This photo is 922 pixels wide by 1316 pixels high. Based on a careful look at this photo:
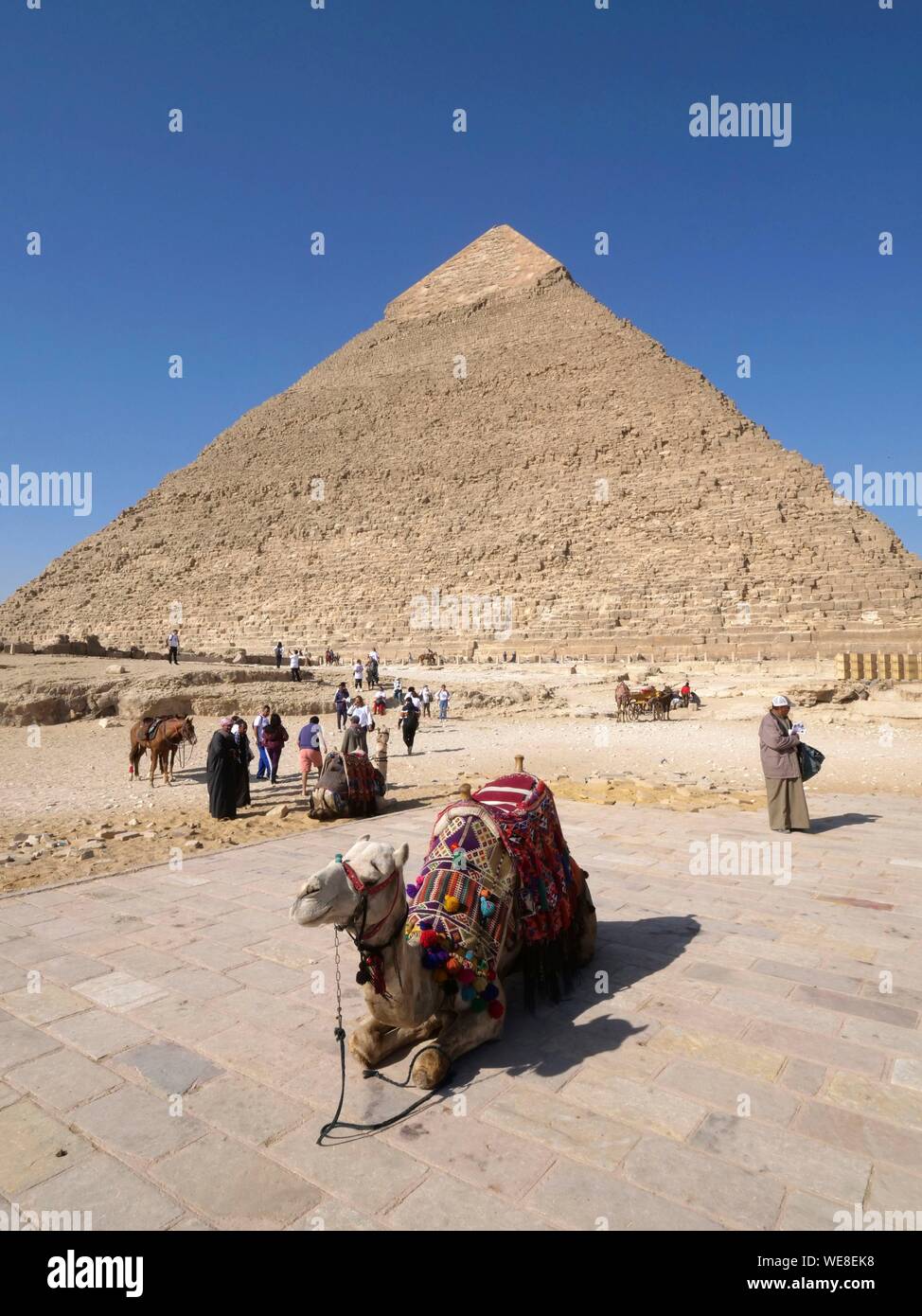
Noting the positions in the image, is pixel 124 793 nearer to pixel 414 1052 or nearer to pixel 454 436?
pixel 414 1052

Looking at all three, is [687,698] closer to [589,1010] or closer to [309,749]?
[309,749]

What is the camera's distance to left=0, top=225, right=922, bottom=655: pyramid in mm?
39719

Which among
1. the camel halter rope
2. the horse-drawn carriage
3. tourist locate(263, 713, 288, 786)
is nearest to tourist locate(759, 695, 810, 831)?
the camel halter rope

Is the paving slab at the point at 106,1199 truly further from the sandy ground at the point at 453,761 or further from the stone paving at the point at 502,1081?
the sandy ground at the point at 453,761

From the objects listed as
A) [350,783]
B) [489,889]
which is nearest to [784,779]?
[350,783]

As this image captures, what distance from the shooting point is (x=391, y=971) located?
228 cm

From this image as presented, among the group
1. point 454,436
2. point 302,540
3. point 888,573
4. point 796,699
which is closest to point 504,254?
point 454,436

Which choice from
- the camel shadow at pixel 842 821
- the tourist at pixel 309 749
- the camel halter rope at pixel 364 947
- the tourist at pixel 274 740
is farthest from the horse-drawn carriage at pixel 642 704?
the camel halter rope at pixel 364 947

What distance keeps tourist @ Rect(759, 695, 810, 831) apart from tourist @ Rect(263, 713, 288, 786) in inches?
211

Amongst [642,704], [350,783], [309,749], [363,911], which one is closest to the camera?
[363,911]

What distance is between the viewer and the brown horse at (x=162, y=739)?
852 centimetres

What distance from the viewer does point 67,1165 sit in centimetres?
199

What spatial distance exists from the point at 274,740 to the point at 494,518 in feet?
154

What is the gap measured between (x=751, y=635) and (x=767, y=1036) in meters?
34.7
